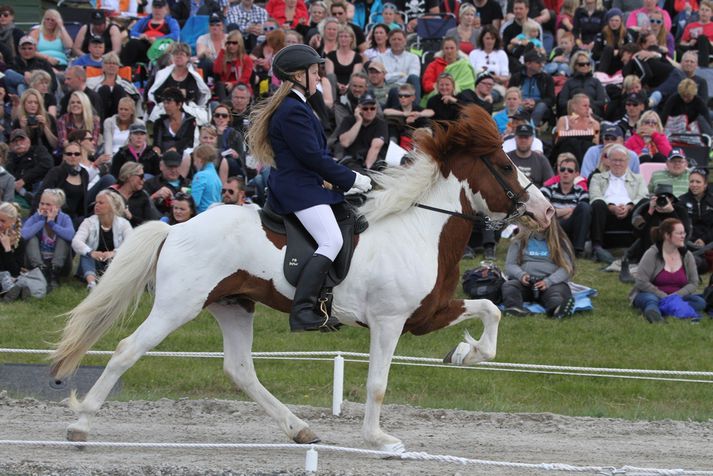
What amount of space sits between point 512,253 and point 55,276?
17.9 feet

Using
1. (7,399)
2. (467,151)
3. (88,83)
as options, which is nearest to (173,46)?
(88,83)

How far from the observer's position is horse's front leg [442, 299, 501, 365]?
338 inches

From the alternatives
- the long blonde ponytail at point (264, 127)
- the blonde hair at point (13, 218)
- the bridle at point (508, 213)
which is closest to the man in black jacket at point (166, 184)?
the blonde hair at point (13, 218)

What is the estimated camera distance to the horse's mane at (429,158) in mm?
8508

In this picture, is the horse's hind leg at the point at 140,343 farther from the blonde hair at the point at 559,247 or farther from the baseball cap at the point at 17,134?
the baseball cap at the point at 17,134

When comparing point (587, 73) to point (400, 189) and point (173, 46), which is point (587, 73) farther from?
point (400, 189)

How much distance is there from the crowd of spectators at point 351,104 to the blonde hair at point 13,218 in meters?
0.03

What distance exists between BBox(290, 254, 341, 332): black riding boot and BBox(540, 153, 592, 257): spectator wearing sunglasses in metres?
7.58

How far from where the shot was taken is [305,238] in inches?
328

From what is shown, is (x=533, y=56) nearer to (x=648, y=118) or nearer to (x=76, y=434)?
(x=648, y=118)

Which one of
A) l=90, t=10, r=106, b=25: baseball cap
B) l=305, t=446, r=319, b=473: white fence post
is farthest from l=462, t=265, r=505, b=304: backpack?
l=90, t=10, r=106, b=25: baseball cap

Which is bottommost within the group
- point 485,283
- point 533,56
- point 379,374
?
point 485,283

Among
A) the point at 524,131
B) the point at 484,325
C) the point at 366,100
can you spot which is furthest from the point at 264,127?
the point at 524,131

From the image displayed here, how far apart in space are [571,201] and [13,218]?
22.8 ft
